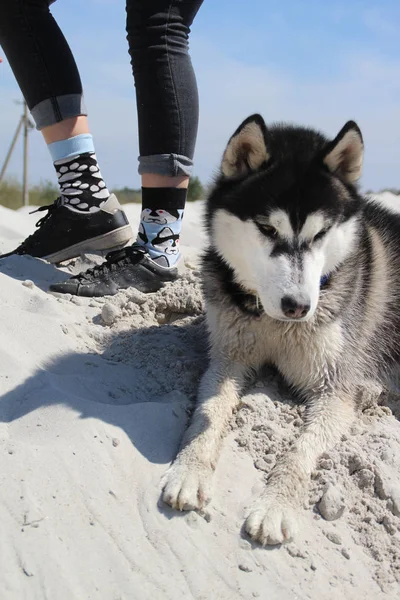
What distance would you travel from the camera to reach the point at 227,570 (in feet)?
5.72

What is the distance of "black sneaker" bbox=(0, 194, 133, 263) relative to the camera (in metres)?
3.59

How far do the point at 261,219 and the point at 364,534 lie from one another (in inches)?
44.9

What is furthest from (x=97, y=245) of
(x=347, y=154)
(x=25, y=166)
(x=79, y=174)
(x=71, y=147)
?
(x=25, y=166)

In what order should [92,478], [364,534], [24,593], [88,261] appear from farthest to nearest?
[88,261], [364,534], [92,478], [24,593]

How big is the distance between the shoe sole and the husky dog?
0.92m

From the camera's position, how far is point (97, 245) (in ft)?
12.1

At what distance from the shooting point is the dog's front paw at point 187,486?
6.23 feet

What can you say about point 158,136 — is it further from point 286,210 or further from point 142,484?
point 142,484

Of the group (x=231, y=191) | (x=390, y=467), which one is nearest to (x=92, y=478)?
(x=390, y=467)

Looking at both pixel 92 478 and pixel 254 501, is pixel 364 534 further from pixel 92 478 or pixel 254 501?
pixel 92 478

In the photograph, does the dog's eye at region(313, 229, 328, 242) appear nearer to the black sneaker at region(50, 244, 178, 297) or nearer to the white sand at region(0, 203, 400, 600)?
the white sand at region(0, 203, 400, 600)

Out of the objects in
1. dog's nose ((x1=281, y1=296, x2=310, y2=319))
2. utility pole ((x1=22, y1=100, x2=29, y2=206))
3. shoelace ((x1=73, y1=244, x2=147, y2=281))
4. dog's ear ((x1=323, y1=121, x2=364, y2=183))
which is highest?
dog's ear ((x1=323, y1=121, x2=364, y2=183))

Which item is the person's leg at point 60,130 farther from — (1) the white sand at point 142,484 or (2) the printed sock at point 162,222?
(1) the white sand at point 142,484

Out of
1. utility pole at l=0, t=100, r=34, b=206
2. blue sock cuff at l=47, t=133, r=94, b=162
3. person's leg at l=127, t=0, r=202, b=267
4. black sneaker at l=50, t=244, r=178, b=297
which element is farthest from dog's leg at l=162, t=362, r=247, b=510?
utility pole at l=0, t=100, r=34, b=206
